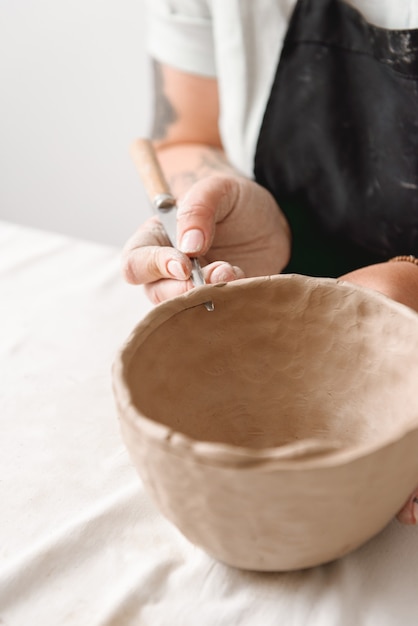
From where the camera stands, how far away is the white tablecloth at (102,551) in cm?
42

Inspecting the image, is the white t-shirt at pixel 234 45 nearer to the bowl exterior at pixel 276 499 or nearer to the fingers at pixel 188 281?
the fingers at pixel 188 281

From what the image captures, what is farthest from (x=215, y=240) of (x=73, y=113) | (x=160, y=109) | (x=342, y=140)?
(x=73, y=113)

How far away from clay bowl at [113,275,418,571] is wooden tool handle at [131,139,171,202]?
218 mm

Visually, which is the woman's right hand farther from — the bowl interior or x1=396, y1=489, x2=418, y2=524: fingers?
x1=396, y1=489, x2=418, y2=524: fingers

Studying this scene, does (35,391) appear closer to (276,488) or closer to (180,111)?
(276,488)

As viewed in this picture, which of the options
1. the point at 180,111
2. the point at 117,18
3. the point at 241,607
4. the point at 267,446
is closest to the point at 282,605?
the point at 241,607

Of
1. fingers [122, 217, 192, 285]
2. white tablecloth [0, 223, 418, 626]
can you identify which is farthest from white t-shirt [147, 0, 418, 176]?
white tablecloth [0, 223, 418, 626]

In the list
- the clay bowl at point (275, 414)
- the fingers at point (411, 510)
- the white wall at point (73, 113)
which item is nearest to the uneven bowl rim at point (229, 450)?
the clay bowl at point (275, 414)

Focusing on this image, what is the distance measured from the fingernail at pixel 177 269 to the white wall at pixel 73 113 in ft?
2.93

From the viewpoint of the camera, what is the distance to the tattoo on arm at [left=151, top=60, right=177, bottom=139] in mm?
933

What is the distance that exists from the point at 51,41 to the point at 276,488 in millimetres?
1301

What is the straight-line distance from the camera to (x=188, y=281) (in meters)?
0.58

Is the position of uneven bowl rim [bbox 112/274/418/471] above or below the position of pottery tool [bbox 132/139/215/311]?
above

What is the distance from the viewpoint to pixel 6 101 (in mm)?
1549
